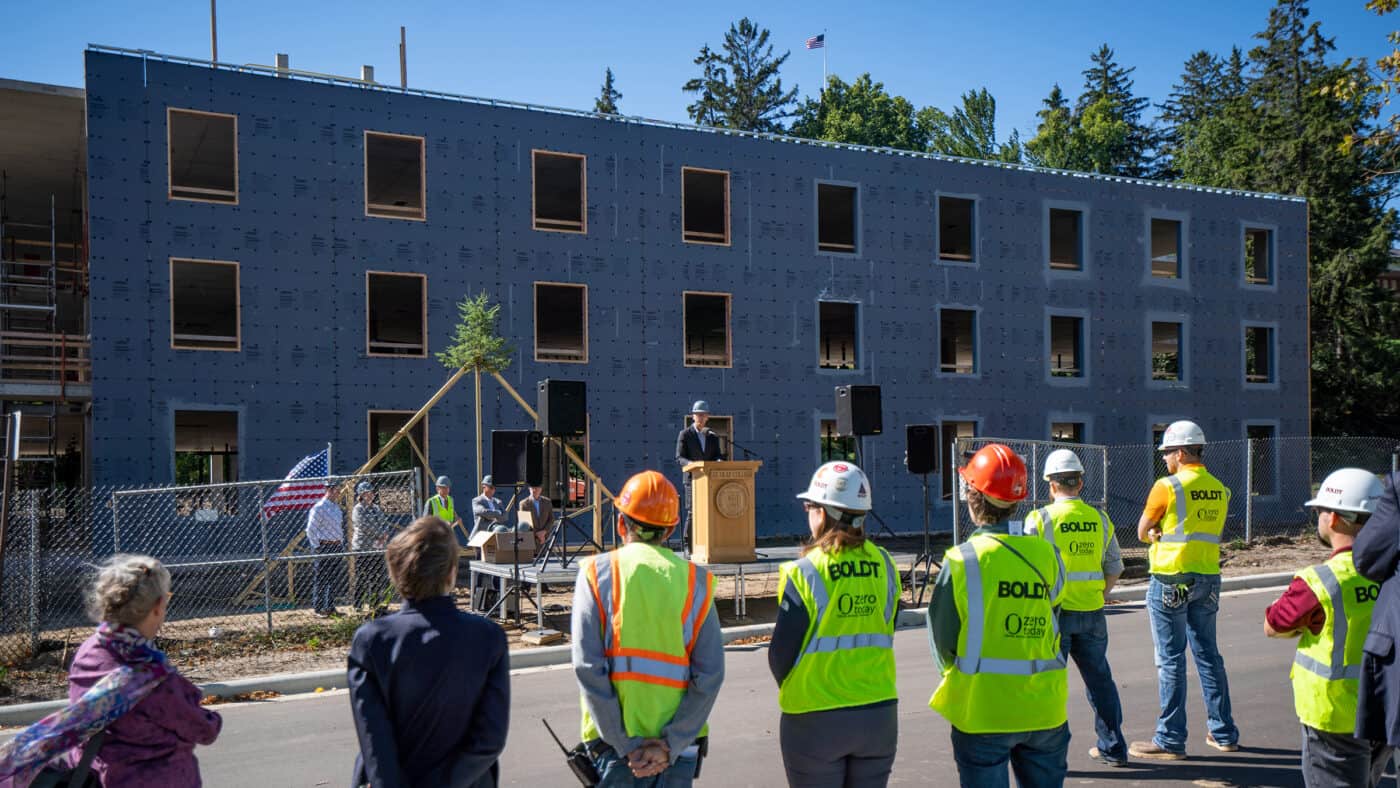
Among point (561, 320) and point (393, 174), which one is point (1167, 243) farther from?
point (393, 174)

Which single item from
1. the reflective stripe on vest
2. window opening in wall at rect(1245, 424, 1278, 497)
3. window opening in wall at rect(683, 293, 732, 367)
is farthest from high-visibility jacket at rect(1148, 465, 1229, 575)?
window opening in wall at rect(1245, 424, 1278, 497)

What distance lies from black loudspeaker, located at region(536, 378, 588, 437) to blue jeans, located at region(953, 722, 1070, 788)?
11.2 m

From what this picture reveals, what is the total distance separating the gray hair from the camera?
12.3ft

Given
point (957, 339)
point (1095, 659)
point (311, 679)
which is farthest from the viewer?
point (957, 339)

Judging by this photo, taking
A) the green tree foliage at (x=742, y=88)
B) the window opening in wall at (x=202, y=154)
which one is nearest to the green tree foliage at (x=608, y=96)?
the green tree foliage at (x=742, y=88)

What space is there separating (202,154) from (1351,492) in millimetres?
25988

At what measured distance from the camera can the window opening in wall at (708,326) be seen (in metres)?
26.3

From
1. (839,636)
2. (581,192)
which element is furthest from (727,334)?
(839,636)

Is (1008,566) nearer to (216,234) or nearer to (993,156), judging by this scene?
(216,234)

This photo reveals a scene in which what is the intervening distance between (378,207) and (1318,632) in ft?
71.3

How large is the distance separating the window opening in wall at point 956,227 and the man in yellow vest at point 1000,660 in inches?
1008

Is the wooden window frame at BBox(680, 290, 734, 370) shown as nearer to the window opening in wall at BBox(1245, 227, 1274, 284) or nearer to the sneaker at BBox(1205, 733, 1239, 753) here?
the window opening in wall at BBox(1245, 227, 1274, 284)

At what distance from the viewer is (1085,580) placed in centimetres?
675

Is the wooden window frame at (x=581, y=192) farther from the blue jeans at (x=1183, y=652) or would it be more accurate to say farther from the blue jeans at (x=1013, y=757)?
the blue jeans at (x=1013, y=757)
